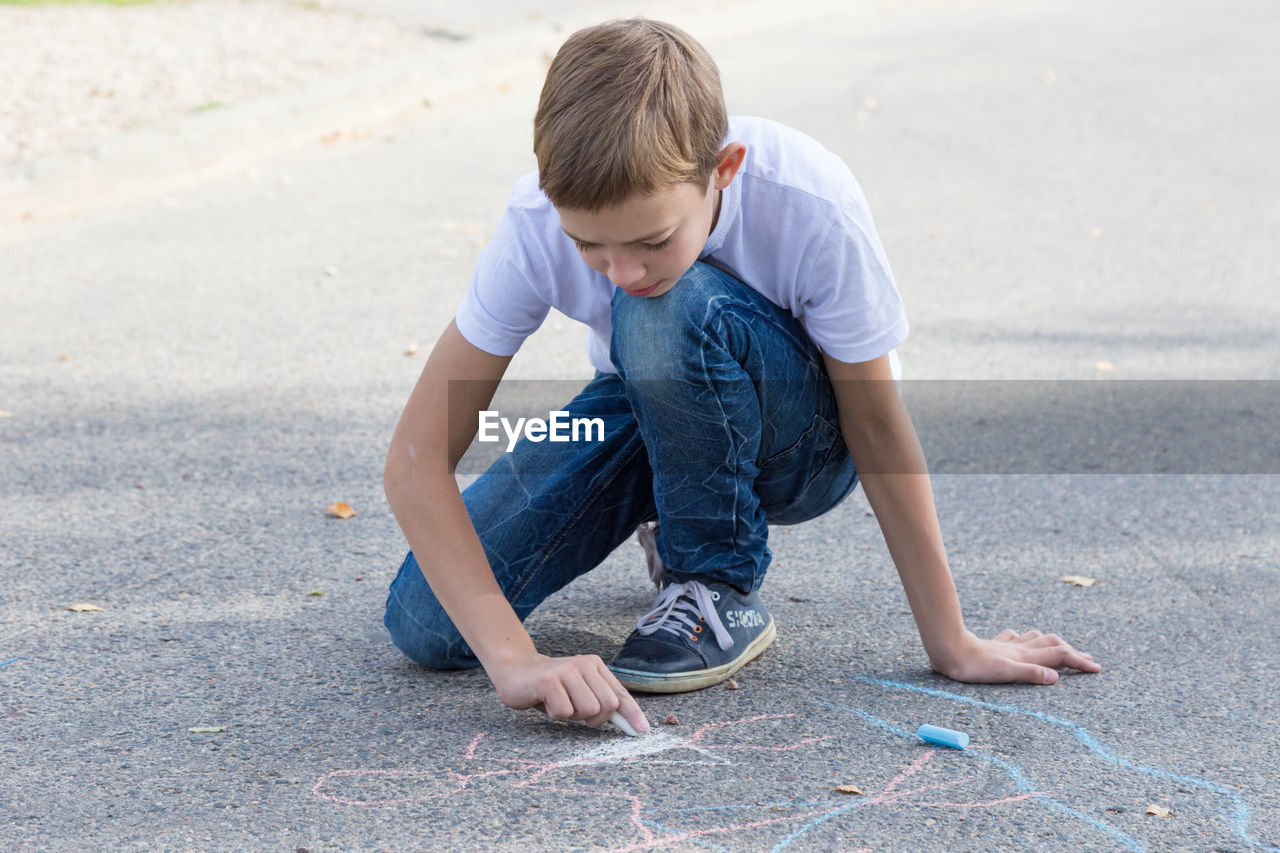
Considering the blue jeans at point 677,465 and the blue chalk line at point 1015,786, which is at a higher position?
the blue jeans at point 677,465

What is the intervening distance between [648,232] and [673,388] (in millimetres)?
336

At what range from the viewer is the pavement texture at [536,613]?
186cm

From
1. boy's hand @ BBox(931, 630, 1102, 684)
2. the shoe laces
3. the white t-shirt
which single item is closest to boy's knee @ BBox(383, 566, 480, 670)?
the shoe laces

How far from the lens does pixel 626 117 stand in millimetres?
1830

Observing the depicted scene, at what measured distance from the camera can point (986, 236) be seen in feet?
18.4

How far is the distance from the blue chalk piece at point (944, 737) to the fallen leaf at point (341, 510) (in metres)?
1.48

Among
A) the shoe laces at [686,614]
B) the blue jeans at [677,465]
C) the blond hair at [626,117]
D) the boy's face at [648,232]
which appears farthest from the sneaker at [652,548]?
the blond hair at [626,117]

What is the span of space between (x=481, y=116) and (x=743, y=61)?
8.08 feet

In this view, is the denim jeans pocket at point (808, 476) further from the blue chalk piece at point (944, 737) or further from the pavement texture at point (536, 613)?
the blue chalk piece at point (944, 737)

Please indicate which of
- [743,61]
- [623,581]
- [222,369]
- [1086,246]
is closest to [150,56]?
[743,61]

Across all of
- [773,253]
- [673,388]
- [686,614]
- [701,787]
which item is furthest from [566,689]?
[773,253]

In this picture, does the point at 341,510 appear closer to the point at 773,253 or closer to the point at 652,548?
the point at 652,548

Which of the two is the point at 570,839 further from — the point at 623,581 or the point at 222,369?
the point at 222,369

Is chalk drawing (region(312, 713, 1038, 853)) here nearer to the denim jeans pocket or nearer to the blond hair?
the denim jeans pocket
